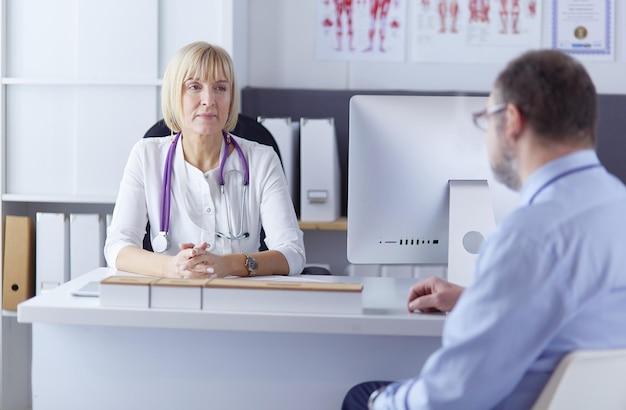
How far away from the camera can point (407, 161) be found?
1.93 meters

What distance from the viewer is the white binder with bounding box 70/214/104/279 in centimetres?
325

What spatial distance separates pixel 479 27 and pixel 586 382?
8.75 feet

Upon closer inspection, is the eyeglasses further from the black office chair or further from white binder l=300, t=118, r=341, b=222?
white binder l=300, t=118, r=341, b=222

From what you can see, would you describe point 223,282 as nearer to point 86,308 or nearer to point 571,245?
point 86,308

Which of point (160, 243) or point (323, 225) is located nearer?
point (160, 243)

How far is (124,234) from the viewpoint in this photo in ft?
7.36

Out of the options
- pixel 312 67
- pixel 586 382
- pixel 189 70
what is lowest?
pixel 586 382

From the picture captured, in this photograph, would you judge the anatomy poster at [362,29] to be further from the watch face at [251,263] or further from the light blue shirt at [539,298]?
the light blue shirt at [539,298]

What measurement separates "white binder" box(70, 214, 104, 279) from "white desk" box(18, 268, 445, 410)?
149cm

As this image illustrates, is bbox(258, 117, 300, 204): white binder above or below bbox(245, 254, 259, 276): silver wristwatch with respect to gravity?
above

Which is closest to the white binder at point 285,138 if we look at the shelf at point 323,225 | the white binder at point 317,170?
the white binder at point 317,170

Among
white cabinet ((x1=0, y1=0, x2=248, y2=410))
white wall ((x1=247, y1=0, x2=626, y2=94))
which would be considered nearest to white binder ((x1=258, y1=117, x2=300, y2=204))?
white cabinet ((x1=0, y1=0, x2=248, y2=410))

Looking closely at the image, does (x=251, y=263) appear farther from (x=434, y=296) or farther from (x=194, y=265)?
(x=434, y=296)

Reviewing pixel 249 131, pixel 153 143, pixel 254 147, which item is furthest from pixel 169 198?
pixel 249 131
